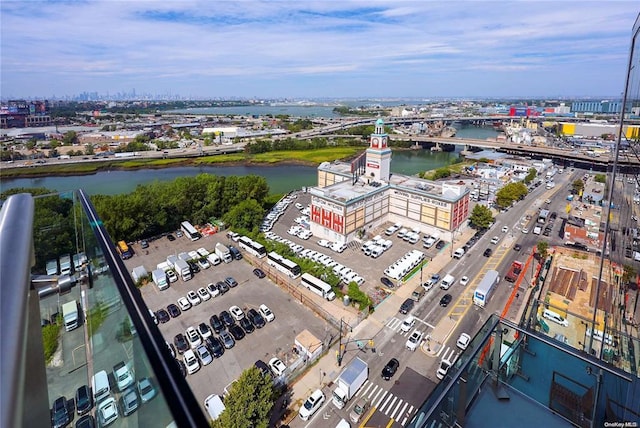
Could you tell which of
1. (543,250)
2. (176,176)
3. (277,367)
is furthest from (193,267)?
(176,176)

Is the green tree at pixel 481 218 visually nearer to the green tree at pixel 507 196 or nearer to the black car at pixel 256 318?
the green tree at pixel 507 196

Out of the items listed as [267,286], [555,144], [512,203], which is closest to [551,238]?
[512,203]

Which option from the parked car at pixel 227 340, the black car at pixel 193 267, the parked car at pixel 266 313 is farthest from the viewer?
the black car at pixel 193 267

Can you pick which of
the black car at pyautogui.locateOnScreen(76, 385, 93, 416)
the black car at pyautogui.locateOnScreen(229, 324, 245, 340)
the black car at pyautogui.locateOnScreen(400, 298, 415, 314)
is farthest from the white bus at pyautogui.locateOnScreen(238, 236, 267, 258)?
the black car at pyautogui.locateOnScreen(76, 385, 93, 416)

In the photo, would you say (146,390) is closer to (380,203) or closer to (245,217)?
(245,217)

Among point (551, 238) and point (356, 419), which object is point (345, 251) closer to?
point (356, 419)

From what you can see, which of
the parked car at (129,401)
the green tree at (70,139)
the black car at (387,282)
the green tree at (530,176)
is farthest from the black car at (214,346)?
the green tree at (70,139)

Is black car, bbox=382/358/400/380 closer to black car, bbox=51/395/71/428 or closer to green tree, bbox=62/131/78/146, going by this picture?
black car, bbox=51/395/71/428
